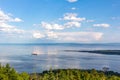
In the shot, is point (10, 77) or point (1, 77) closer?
point (1, 77)

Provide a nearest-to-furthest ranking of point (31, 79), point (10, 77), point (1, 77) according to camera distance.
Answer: point (1, 77), point (10, 77), point (31, 79)

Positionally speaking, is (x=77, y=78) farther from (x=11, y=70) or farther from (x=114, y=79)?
(x=11, y=70)

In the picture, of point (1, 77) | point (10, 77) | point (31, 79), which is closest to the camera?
point (1, 77)

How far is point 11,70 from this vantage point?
53.6 metres

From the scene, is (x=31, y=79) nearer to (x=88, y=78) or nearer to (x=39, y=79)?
(x=39, y=79)

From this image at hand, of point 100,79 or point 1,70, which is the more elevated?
point 1,70

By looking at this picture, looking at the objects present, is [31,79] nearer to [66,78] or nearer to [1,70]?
[66,78]

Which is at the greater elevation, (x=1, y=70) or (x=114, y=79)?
(x=1, y=70)

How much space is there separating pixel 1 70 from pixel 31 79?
1450 cm

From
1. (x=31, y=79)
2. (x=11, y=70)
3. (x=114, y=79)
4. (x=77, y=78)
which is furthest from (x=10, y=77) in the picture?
(x=114, y=79)

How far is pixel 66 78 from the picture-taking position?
218 ft

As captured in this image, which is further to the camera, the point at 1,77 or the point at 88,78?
the point at 88,78

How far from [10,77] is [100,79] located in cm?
2695

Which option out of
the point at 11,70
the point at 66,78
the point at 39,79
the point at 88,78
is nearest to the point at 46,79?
the point at 39,79
